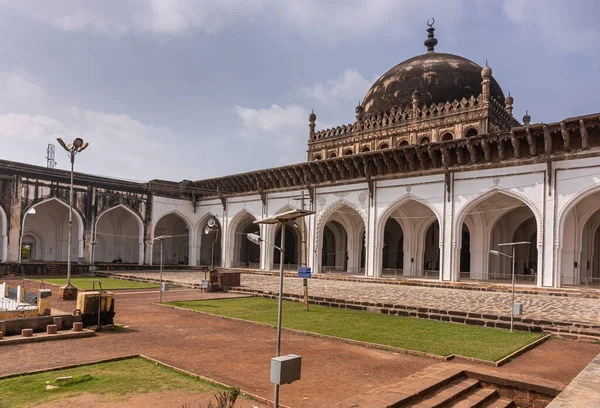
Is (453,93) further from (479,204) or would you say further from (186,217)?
(186,217)

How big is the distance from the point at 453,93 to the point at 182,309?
775 inches

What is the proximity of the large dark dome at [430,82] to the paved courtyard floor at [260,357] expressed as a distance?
18.9 meters

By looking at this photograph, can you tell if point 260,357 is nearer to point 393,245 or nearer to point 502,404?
point 502,404

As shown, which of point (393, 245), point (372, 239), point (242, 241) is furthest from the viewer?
point (242, 241)

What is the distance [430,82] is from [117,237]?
72.4 ft

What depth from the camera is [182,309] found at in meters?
11.3

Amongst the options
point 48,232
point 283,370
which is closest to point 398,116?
point 48,232

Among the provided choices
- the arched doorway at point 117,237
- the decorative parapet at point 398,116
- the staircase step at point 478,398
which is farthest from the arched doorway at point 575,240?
the arched doorway at point 117,237

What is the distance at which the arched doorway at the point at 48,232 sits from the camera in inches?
1101

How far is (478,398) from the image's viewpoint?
5.42m

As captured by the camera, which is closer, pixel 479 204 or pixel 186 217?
pixel 479 204

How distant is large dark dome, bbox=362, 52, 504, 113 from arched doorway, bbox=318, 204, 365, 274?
6.80 m

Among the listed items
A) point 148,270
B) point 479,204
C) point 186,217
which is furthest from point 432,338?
Result: point 186,217

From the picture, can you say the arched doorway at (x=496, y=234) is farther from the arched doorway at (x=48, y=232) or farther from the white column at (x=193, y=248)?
the arched doorway at (x=48, y=232)
